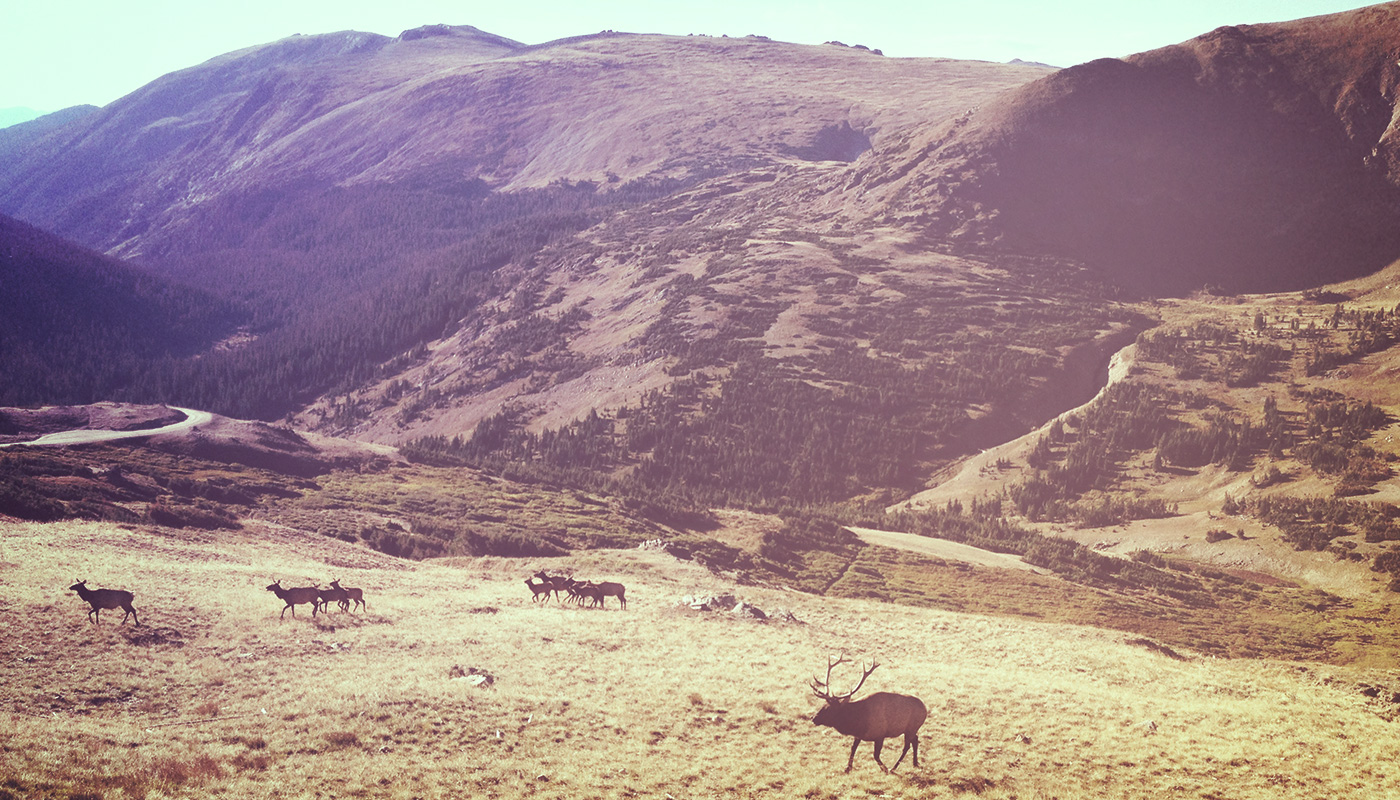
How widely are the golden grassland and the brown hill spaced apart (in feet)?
394

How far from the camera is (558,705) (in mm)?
21500

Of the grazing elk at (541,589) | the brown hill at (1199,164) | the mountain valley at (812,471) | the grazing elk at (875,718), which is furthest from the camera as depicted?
the brown hill at (1199,164)

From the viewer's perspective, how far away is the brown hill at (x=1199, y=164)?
135125mm

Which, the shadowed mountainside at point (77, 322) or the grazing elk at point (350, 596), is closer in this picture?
the grazing elk at point (350, 596)

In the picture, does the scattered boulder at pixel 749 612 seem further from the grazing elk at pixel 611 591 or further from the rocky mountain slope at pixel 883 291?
the rocky mountain slope at pixel 883 291

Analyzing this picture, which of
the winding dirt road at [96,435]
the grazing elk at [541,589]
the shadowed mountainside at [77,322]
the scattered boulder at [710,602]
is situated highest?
the shadowed mountainside at [77,322]

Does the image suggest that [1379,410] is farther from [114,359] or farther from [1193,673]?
[114,359]

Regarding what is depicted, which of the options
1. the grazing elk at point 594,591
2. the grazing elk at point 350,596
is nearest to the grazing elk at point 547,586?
the grazing elk at point 594,591

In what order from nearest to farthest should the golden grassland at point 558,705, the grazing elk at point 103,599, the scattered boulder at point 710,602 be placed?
the golden grassland at point 558,705
the grazing elk at point 103,599
the scattered boulder at point 710,602

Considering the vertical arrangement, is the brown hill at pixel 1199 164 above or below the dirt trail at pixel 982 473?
above

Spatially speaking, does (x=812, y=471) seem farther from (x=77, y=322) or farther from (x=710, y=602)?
(x=77, y=322)

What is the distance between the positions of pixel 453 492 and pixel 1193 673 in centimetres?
5861

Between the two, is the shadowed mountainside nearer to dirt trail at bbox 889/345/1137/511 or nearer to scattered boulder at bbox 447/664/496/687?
dirt trail at bbox 889/345/1137/511

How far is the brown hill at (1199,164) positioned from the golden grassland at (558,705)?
394ft
